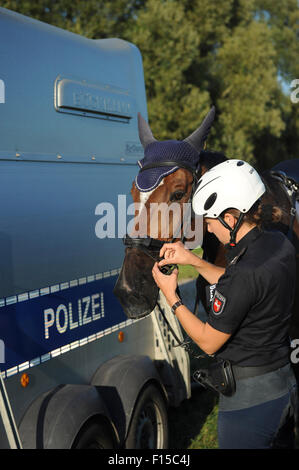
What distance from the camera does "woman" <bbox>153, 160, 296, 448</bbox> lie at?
98.7 inches

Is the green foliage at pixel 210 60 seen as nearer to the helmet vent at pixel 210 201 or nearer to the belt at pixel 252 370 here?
the helmet vent at pixel 210 201

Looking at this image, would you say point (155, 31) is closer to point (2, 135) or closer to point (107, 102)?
point (107, 102)

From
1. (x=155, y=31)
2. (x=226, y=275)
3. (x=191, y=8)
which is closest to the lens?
(x=226, y=275)

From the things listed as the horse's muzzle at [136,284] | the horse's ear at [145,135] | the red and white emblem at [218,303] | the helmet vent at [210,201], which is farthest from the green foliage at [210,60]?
the red and white emblem at [218,303]

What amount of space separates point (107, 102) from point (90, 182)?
0.83m

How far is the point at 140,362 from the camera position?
4422 mm

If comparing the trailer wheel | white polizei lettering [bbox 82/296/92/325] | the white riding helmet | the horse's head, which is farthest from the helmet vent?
the trailer wheel

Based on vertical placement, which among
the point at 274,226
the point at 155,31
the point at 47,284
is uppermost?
the point at 155,31

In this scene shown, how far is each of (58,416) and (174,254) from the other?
1458mm

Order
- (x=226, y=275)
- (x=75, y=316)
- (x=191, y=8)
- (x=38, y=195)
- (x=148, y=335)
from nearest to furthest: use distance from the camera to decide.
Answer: (x=226, y=275)
(x=38, y=195)
(x=75, y=316)
(x=148, y=335)
(x=191, y=8)

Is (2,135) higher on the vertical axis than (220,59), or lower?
lower

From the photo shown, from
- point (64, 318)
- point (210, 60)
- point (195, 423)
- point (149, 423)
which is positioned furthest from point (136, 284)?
point (210, 60)

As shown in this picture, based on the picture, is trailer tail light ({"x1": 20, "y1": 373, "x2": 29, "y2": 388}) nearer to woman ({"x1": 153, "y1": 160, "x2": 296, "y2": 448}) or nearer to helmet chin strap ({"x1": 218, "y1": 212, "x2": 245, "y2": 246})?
woman ({"x1": 153, "y1": 160, "x2": 296, "y2": 448})

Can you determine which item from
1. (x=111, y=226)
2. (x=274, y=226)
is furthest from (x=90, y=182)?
(x=274, y=226)
